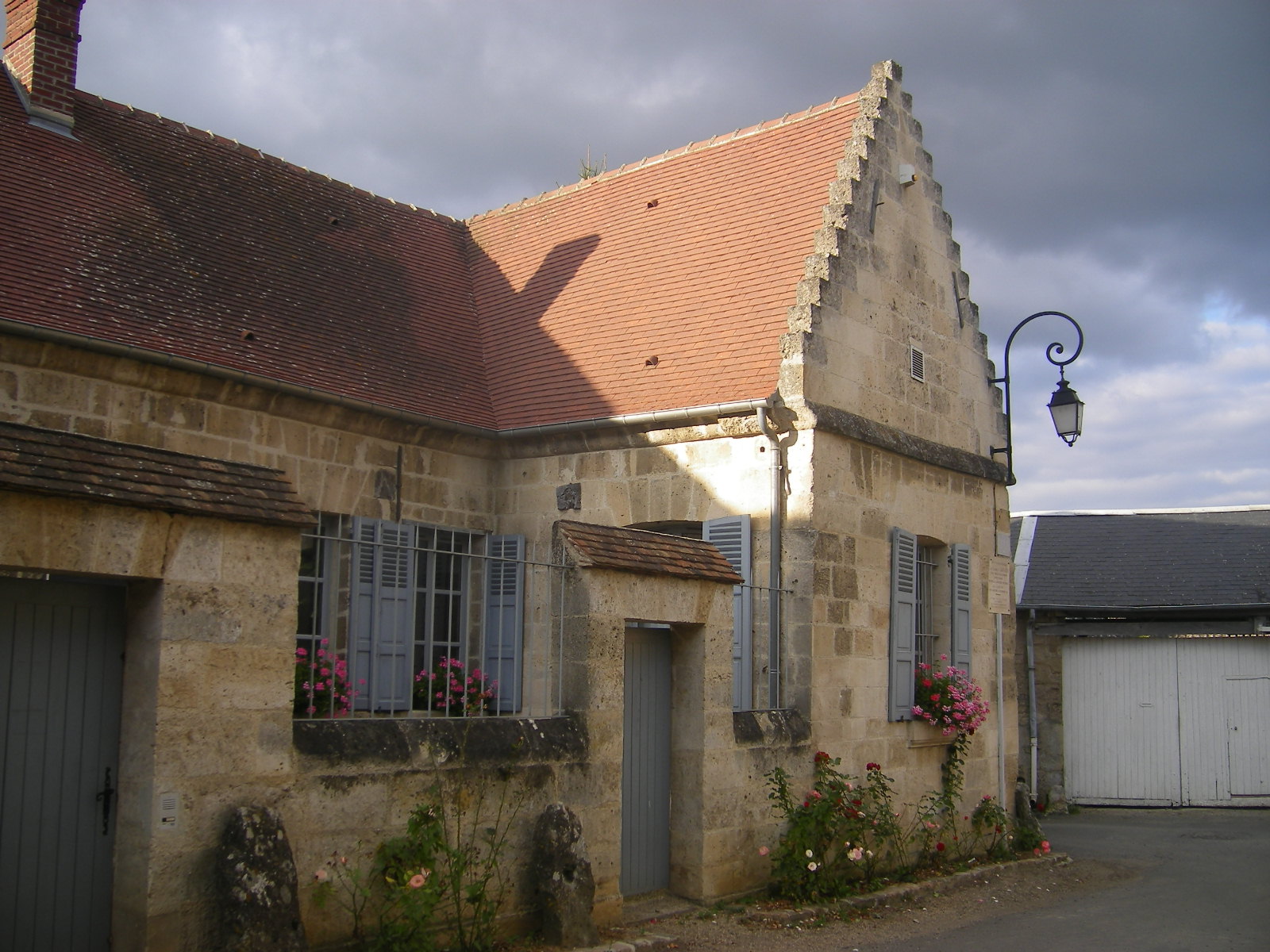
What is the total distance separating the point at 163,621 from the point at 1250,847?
1171 cm

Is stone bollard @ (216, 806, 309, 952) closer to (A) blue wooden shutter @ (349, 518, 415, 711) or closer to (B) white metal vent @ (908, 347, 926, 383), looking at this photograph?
(A) blue wooden shutter @ (349, 518, 415, 711)

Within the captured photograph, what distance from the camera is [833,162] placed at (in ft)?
37.7

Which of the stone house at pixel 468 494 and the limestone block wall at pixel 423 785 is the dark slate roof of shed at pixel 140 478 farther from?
the limestone block wall at pixel 423 785

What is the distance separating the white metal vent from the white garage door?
7.42m

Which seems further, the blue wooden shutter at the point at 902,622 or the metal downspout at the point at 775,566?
the blue wooden shutter at the point at 902,622

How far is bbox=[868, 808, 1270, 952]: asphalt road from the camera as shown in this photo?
25.8ft

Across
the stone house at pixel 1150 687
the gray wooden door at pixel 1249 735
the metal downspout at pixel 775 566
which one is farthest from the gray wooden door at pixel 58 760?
the gray wooden door at pixel 1249 735

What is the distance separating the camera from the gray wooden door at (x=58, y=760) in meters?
5.14

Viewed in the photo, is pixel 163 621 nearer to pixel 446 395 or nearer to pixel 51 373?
pixel 51 373

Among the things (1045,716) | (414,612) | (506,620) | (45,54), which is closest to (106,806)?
(414,612)

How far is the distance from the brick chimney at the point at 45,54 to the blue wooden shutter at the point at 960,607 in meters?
8.55

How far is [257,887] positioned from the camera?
5.21 m

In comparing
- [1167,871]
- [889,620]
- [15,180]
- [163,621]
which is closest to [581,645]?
[163,621]

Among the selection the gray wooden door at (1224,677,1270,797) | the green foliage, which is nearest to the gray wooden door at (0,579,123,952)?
the green foliage
